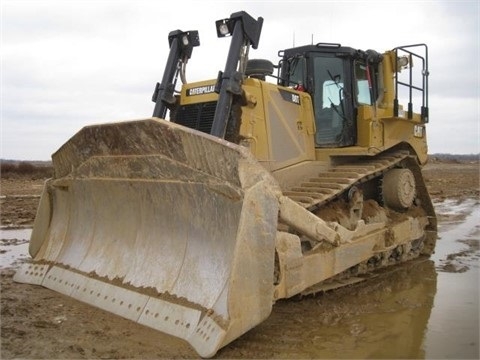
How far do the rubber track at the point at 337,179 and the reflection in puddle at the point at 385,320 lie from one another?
1061mm

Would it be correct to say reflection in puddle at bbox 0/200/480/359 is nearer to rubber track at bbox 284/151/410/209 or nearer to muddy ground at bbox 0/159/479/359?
muddy ground at bbox 0/159/479/359

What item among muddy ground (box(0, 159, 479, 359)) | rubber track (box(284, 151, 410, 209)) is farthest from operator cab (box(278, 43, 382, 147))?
muddy ground (box(0, 159, 479, 359))

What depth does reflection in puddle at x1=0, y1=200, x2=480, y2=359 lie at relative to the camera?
4023 mm

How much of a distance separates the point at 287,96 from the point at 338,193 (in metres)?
1.29

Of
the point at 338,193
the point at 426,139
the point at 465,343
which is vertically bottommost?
the point at 465,343

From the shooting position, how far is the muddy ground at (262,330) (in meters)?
3.72

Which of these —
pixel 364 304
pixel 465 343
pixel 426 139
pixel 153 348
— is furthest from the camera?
pixel 426 139

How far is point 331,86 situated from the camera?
668cm

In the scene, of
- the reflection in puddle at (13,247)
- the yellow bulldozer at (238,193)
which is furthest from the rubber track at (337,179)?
the reflection in puddle at (13,247)

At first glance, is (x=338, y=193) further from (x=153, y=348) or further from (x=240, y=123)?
(x=153, y=348)

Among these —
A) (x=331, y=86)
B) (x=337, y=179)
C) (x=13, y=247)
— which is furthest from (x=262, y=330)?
(x=13, y=247)

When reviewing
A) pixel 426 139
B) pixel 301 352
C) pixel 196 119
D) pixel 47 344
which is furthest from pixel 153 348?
pixel 426 139

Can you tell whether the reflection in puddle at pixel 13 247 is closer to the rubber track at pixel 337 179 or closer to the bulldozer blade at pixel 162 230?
the bulldozer blade at pixel 162 230

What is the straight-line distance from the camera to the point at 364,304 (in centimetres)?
528
